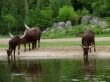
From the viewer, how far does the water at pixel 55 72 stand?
892 inches

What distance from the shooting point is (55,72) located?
2569 centimetres

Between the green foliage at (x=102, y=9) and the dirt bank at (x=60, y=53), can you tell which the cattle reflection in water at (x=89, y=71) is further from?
the green foliage at (x=102, y=9)

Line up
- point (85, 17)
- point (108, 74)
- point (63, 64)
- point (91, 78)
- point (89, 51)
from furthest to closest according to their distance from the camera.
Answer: point (85, 17)
point (89, 51)
point (63, 64)
point (108, 74)
point (91, 78)

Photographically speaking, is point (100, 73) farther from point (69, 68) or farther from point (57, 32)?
point (57, 32)

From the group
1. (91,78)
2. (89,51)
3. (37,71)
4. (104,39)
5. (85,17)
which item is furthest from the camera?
(85,17)

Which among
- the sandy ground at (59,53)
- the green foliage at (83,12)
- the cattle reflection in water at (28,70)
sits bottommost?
the sandy ground at (59,53)

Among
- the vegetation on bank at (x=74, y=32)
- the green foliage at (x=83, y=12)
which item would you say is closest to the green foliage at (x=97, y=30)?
the vegetation on bank at (x=74, y=32)

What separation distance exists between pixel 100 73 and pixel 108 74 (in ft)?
2.02

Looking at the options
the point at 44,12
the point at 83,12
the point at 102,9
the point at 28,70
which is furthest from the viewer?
the point at 44,12

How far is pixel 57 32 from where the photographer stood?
50.2 metres

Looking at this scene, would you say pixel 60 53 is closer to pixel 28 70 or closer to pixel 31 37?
pixel 31 37

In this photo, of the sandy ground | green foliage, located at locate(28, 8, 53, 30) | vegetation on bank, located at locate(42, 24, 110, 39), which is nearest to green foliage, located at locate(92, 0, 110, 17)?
vegetation on bank, located at locate(42, 24, 110, 39)

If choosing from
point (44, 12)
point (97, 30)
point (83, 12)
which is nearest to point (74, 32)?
point (97, 30)

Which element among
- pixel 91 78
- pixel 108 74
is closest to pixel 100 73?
pixel 108 74
